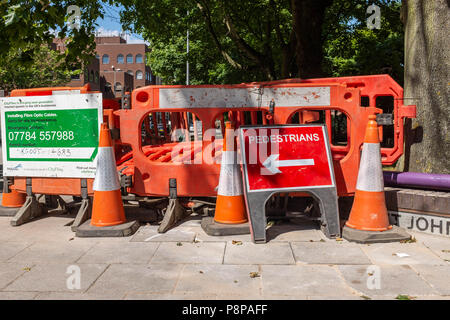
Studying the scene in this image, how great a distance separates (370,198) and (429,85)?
6.83 feet

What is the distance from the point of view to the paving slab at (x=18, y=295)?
361 centimetres

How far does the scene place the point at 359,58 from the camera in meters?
20.1

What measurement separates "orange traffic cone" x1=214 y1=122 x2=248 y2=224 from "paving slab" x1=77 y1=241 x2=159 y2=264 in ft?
3.25

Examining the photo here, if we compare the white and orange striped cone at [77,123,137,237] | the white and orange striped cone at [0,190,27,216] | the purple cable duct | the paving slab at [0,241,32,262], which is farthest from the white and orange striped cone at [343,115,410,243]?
the white and orange striped cone at [0,190,27,216]

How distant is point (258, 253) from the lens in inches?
188

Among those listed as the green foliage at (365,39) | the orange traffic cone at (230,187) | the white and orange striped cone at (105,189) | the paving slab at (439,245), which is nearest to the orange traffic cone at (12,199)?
the white and orange striped cone at (105,189)

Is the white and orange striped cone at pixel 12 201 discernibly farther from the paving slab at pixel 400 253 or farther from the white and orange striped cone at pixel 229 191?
the paving slab at pixel 400 253

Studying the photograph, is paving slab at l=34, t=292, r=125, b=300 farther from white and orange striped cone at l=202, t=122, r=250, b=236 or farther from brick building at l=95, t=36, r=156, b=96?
brick building at l=95, t=36, r=156, b=96

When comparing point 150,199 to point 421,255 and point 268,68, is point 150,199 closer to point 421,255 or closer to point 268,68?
point 421,255

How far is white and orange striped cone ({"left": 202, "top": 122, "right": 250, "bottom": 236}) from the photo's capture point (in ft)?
18.1

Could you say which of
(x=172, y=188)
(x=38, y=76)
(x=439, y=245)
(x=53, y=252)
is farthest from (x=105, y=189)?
(x=38, y=76)

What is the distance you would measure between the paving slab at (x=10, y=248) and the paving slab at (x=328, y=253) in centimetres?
315

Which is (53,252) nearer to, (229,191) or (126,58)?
(229,191)

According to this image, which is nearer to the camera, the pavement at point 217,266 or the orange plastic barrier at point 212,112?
the pavement at point 217,266
